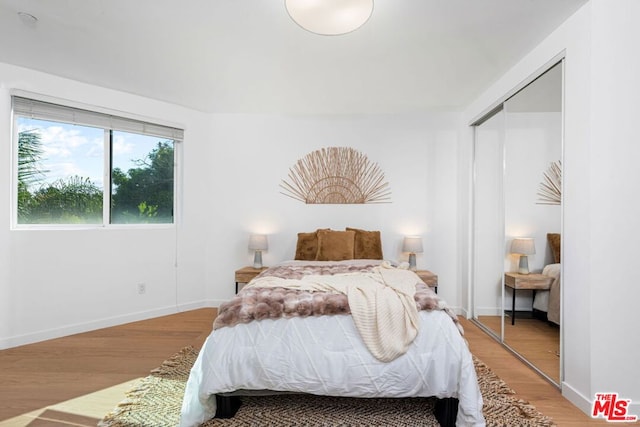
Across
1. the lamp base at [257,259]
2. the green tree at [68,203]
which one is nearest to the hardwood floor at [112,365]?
the lamp base at [257,259]

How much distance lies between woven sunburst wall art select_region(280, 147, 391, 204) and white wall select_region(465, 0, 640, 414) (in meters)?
2.40

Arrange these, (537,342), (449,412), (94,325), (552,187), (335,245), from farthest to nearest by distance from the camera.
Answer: (335,245) → (94,325) → (537,342) → (552,187) → (449,412)

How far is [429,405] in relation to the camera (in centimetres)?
207

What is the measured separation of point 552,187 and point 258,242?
2871mm

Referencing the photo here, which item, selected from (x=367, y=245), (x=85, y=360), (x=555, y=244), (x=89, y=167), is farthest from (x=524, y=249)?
(x=89, y=167)

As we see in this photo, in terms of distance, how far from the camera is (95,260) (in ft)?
11.5

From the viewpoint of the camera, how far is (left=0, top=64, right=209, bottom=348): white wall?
9.98 ft

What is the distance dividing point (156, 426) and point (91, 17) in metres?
2.57

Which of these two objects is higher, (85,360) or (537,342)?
(537,342)

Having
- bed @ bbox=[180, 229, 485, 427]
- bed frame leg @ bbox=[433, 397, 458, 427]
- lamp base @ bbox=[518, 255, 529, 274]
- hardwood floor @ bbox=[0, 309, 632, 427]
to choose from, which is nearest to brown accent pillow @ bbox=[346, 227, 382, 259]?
hardwood floor @ bbox=[0, 309, 632, 427]

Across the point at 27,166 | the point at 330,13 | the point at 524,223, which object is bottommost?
the point at 524,223

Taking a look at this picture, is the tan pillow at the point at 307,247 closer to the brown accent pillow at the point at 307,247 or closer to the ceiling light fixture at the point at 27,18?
the brown accent pillow at the point at 307,247

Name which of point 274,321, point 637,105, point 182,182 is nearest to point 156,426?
point 274,321

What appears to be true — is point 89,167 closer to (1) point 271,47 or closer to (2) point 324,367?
(1) point 271,47
